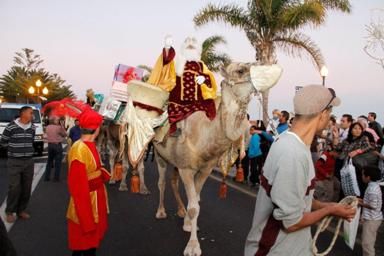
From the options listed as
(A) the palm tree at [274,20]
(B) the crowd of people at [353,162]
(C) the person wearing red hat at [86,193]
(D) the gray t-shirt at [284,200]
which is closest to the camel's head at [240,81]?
(B) the crowd of people at [353,162]

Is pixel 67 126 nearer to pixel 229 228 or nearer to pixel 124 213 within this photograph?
pixel 124 213

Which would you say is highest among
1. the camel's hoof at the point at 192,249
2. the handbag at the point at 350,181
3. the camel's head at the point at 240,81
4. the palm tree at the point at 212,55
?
the palm tree at the point at 212,55

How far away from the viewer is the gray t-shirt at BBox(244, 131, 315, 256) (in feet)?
7.40

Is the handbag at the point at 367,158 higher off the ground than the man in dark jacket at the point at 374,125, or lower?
lower

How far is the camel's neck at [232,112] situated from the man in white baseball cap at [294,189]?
2679 millimetres

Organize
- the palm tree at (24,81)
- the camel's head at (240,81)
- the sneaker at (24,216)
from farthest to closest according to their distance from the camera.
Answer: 1. the palm tree at (24,81)
2. the sneaker at (24,216)
3. the camel's head at (240,81)

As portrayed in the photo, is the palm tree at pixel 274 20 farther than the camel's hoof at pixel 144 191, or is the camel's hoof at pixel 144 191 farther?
the palm tree at pixel 274 20

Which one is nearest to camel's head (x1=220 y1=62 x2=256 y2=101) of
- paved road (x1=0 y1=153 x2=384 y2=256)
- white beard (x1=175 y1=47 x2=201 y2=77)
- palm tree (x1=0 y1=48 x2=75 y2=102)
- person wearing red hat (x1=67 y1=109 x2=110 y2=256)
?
white beard (x1=175 y1=47 x2=201 y2=77)

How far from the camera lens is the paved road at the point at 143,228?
5.84 m

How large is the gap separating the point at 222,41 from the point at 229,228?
18.7 m

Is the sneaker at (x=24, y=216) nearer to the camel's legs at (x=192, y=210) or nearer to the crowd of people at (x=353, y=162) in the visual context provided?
the camel's legs at (x=192, y=210)

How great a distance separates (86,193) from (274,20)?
1507 centimetres

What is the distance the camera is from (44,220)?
7.31 meters

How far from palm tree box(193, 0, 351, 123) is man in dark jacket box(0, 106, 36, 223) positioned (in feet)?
35.5
